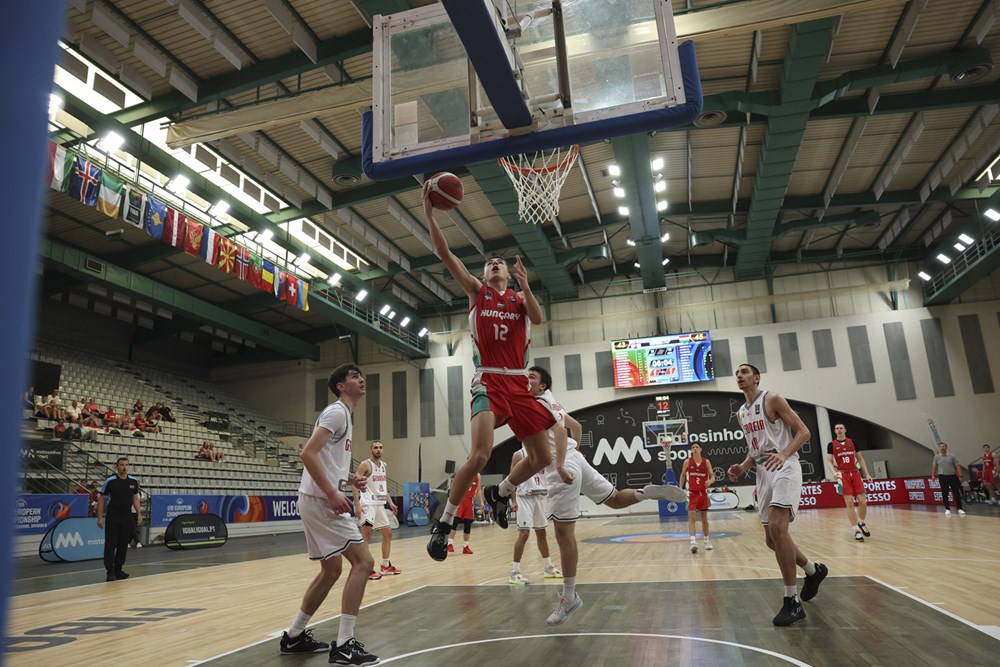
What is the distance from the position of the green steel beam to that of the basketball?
15.8 metres

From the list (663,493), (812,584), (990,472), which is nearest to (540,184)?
(663,493)

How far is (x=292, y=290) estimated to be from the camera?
2031cm

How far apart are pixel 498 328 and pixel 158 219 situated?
1326cm

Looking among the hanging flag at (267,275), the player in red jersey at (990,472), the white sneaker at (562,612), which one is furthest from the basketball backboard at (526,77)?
the player in red jersey at (990,472)

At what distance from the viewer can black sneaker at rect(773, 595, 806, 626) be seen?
5.00 meters

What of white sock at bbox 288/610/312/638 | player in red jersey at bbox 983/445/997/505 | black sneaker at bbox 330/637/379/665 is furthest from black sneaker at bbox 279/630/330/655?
player in red jersey at bbox 983/445/997/505

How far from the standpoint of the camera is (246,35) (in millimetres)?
13211

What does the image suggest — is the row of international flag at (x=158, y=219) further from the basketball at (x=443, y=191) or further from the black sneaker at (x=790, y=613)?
the black sneaker at (x=790, y=613)

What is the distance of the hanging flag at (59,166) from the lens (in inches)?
489

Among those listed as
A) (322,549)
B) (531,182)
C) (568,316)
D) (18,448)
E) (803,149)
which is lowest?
(322,549)

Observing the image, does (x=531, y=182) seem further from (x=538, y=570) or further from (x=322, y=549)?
(x=322, y=549)

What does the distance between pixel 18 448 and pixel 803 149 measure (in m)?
21.3

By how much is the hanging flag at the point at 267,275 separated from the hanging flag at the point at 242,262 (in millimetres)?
608

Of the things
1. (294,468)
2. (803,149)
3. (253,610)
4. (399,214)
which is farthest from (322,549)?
(294,468)
